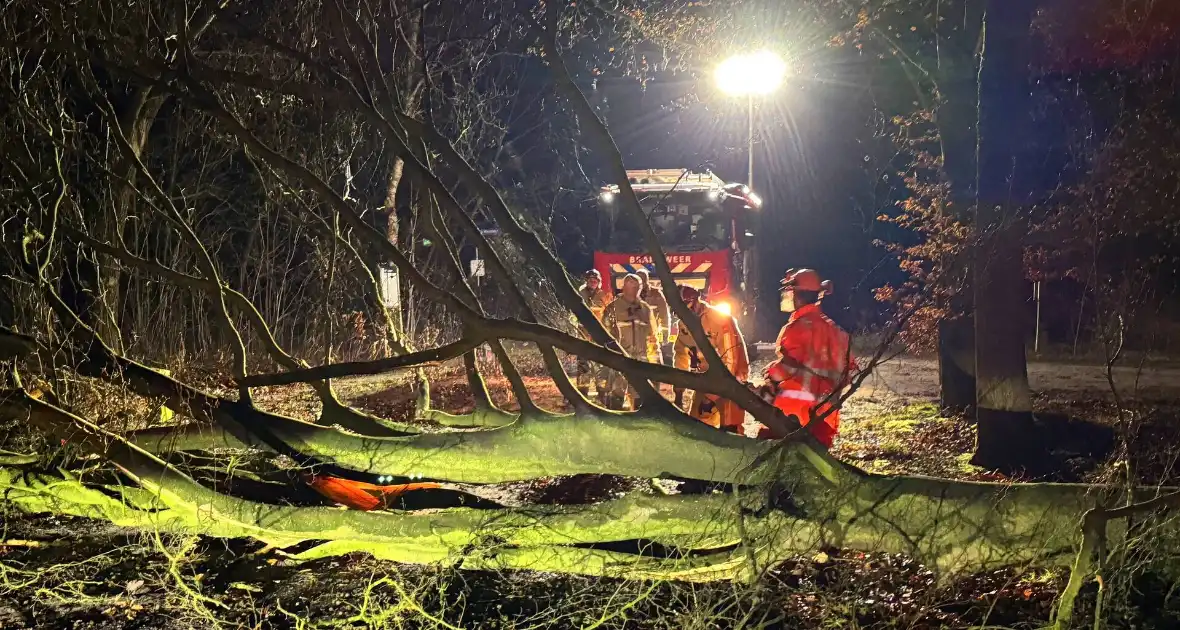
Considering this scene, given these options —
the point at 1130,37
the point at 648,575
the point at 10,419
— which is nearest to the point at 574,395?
the point at 648,575

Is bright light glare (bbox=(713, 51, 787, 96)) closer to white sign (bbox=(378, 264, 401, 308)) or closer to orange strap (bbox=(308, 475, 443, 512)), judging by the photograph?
white sign (bbox=(378, 264, 401, 308))

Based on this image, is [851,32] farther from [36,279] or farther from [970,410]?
[36,279]

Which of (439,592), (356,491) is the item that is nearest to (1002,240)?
(439,592)

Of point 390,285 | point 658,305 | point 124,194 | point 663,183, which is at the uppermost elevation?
point 663,183

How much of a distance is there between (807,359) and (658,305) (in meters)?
3.93

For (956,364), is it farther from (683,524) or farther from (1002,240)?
(683,524)

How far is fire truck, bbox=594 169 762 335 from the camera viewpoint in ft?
40.6

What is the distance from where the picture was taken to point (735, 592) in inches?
135

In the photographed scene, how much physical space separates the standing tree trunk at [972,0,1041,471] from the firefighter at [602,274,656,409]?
3.27 m

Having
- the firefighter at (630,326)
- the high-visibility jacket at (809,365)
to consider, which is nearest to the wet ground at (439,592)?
the high-visibility jacket at (809,365)

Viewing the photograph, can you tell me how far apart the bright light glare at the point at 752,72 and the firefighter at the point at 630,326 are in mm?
3784

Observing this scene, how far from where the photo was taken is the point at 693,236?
13.0 m

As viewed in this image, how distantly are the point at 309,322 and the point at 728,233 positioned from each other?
6242 millimetres

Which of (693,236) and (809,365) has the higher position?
(693,236)
